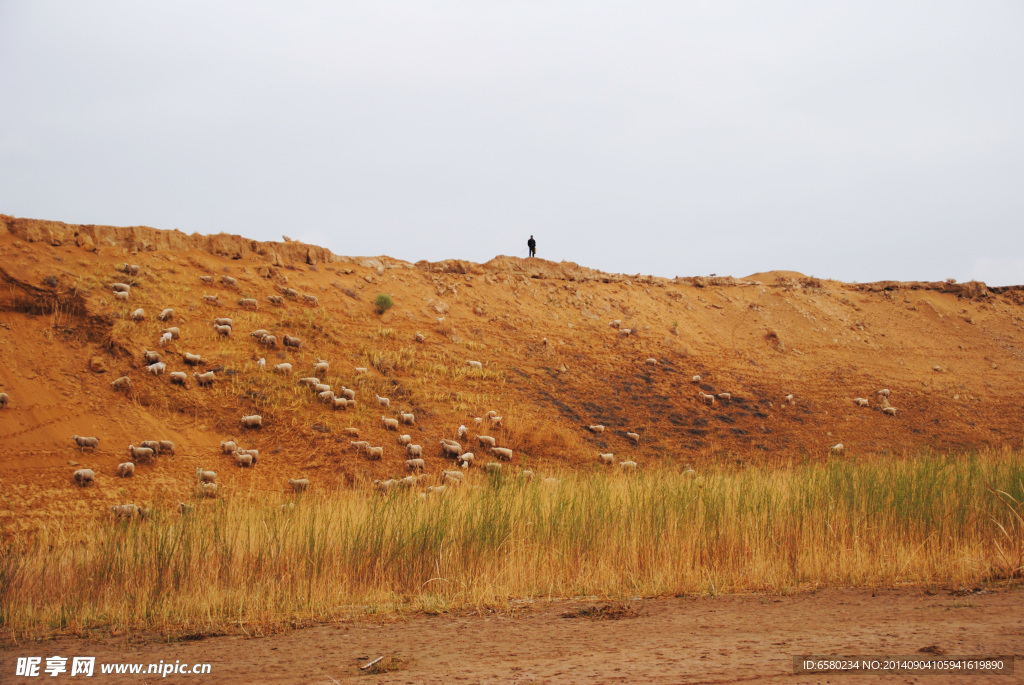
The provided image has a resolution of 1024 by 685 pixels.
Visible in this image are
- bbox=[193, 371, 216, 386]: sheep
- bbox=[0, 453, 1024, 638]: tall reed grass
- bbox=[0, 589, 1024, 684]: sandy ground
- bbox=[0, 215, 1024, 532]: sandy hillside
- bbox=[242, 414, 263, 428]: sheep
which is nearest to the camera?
bbox=[0, 589, 1024, 684]: sandy ground

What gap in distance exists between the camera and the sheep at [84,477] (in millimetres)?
10633

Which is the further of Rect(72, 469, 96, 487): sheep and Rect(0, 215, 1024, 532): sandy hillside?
Rect(0, 215, 1024, 532): sandy hillside

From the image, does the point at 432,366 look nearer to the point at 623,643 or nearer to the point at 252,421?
the point at 252,421

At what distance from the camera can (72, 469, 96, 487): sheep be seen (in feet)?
34.9

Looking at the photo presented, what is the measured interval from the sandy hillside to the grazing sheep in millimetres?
353

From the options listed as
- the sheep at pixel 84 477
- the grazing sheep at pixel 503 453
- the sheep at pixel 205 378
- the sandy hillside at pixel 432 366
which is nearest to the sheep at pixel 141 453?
the sandy hillside at pixel 432 366

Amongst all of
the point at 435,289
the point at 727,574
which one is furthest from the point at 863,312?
the point at 727,574

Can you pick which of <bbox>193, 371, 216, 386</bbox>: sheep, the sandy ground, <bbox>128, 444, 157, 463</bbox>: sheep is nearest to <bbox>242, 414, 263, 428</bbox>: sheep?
<bbox>193, 371, 216, 386</bbox>: sheep

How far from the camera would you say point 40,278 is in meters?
14.5

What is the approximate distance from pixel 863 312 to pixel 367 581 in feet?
85.9

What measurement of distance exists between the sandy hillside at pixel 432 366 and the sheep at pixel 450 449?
0.30 m

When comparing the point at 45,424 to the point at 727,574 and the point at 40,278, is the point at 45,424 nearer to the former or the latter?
the point at 40,278

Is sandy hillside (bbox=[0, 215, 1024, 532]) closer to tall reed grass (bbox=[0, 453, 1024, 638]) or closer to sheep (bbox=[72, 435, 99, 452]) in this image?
sheep (bbox=[72, 435, 99, 452])

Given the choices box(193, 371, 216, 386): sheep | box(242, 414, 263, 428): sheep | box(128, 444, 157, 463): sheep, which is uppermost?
box(193, 371, 216, 386): sheep
